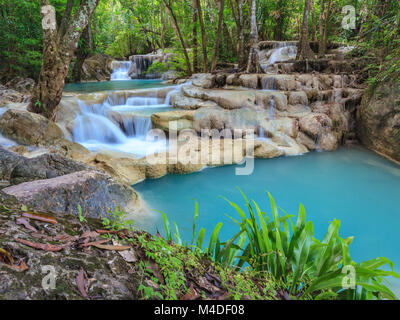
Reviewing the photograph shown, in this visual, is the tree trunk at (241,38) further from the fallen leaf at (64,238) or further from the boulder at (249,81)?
the fallen leaf at (64,238)

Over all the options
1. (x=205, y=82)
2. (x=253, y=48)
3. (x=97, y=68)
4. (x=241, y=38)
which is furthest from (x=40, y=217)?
(x=97, y=68)

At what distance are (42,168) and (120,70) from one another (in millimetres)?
Answer: 15761

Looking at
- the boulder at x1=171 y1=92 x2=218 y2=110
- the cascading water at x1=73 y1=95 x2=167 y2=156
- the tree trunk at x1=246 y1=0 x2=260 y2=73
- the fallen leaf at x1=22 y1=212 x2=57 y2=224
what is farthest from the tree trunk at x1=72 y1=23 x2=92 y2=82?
the fallen leaf at x1=22 y1=212 x2=57 y2=224

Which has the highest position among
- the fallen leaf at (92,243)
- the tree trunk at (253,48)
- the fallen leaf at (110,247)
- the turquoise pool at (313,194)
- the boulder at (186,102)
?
the tree trunk at (253,48)

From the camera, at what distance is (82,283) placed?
3.20 feet

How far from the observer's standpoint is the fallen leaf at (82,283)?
937 millimetres

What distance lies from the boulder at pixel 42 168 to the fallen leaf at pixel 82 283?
2.43m

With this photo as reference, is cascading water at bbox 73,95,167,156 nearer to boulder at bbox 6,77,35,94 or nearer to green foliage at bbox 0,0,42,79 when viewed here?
boulder at bbox 6,77,35,94

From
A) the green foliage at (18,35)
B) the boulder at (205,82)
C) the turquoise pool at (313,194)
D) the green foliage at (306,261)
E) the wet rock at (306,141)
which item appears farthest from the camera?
the boulder at (205,82)

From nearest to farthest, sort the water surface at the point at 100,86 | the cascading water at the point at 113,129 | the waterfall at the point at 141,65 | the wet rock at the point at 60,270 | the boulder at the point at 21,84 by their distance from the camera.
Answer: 1. the wet rock at the point at 60,270
2. the cascading water at the point at 113,129
3. the boulder at the point at 21,84
4. the water surface at the point at 100,86
5. the waterfall at the point at 141,65

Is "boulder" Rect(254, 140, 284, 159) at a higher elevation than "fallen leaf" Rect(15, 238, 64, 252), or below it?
below

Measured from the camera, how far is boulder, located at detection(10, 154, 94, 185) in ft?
9.62

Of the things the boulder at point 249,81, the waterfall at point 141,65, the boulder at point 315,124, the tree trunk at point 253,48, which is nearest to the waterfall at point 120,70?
the waterfall at point 141,65

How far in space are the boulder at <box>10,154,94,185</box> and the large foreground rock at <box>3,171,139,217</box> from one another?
0.81m
